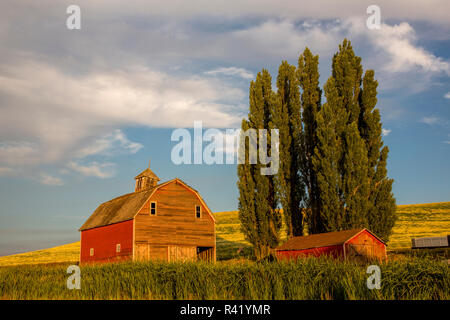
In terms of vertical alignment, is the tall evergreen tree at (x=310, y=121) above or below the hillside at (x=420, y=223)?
above

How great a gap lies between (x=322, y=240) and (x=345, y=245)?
2451 millimetres

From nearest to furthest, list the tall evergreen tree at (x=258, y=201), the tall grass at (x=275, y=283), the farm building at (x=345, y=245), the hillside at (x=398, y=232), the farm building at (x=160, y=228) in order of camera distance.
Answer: the tall grass at (x=275, y=283) < the farm building at (x=345, y=245) < the farm building at (x=160, y=228) < the tall evergreen tree at (x=258, y=201) < the hillside at (x=398, y=232)

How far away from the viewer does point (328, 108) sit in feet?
112

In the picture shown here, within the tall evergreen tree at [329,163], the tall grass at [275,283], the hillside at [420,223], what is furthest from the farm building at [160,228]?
the hillside at [420,223]

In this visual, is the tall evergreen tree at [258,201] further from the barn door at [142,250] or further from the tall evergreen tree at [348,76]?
the barn door at [142,250]

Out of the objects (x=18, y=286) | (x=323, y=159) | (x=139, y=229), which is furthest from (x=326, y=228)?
(x=18, y=286)

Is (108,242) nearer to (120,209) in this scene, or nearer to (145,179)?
(120,209)

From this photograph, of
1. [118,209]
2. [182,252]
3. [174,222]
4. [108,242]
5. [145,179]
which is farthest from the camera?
[145,179]

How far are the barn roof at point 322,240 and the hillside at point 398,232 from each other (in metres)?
9.76

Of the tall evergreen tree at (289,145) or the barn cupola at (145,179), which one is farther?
the barn cupola at (145,179)

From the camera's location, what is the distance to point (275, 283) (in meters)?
12.8

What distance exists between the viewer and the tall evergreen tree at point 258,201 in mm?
35281

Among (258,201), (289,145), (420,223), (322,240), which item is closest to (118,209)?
(258,201)
